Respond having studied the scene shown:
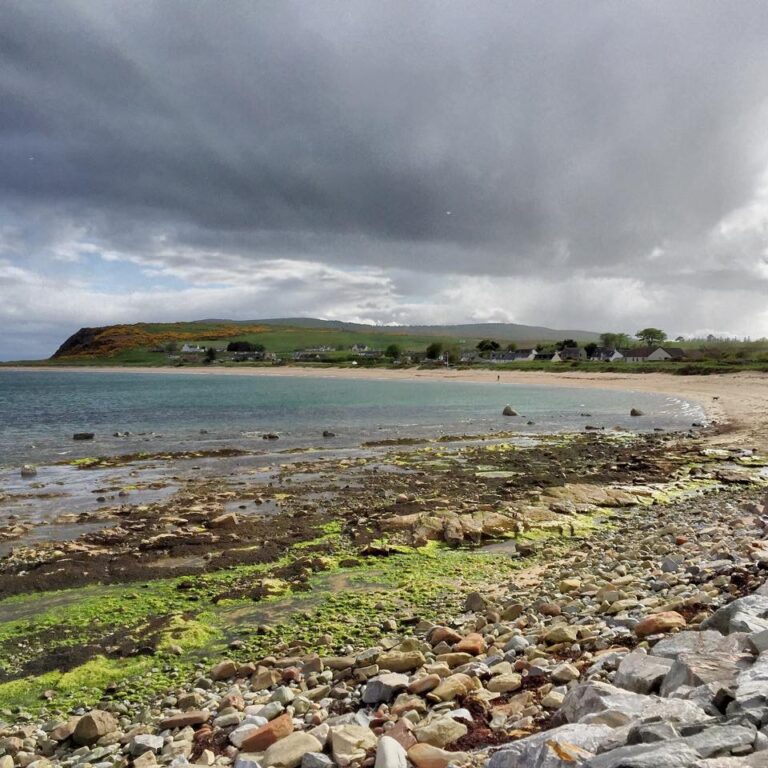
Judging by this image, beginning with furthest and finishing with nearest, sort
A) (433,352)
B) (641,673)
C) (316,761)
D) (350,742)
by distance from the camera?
(433,352) → (641,673) → (350,742) → (316,761)

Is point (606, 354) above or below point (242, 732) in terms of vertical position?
above

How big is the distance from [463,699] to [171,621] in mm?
5744

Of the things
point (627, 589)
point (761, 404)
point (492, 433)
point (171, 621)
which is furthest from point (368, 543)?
point (761, 404)

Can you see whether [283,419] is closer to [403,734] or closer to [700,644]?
[403,734]

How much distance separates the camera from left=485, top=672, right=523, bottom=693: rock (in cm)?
602

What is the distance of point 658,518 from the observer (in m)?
15.5

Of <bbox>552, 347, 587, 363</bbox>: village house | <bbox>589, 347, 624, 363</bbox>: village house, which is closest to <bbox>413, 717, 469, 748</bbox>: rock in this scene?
<bbox>552, 347, 587, 363</bbox>: village house

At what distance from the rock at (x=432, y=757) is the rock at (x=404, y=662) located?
2.28 metres

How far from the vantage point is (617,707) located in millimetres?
4477

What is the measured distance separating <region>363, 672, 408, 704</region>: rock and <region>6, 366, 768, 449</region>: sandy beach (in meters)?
28.6

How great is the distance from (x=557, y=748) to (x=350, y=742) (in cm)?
212

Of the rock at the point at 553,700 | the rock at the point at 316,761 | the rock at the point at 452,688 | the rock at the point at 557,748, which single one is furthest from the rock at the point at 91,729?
the rock at the point at 553,700

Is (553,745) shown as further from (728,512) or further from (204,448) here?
(204,448)

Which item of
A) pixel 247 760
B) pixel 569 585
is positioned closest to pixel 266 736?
pixel 247 760
